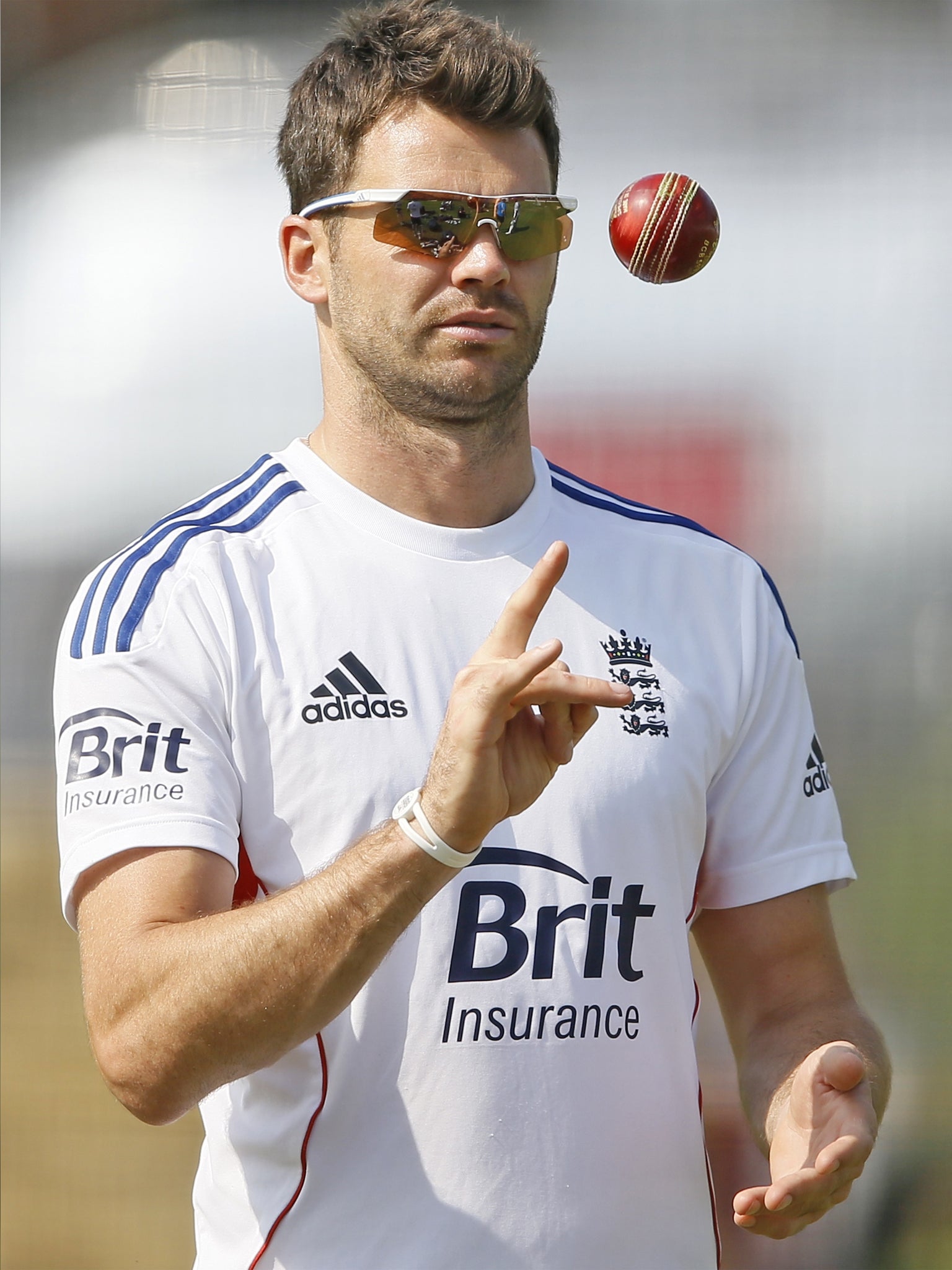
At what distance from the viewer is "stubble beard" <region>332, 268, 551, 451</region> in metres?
1.75

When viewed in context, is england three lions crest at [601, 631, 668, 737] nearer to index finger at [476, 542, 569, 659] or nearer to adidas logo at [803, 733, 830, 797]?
adidas logo at [803, 733, 830, 797]

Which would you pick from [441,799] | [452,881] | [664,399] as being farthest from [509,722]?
[664,399]

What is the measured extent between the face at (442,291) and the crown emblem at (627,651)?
0.37m

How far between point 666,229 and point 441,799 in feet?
3.55

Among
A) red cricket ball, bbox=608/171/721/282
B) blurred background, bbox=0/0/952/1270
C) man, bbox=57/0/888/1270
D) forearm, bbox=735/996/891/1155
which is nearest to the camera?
man, bbox=57/0/888/1270

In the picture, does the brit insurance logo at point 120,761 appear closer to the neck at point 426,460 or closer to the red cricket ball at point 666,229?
the neck at point 426,460

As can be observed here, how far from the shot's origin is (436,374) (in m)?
1.75

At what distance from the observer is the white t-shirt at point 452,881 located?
1516 millimetres

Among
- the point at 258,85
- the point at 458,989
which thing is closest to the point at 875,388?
the point at 258,85

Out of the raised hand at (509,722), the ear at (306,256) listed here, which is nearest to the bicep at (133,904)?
the raised hand at (509,722)

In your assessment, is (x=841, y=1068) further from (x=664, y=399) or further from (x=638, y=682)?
(x=664, y=399)

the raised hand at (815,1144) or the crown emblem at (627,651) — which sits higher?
the crown emblem at (627,651)

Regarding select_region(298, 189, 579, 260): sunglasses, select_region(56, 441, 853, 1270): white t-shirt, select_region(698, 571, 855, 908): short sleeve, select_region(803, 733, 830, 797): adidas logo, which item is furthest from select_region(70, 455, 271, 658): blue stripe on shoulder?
select_region(803, 733, 830, 797): adidas logo

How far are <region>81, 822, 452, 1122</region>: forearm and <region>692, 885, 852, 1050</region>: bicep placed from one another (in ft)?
2.39
